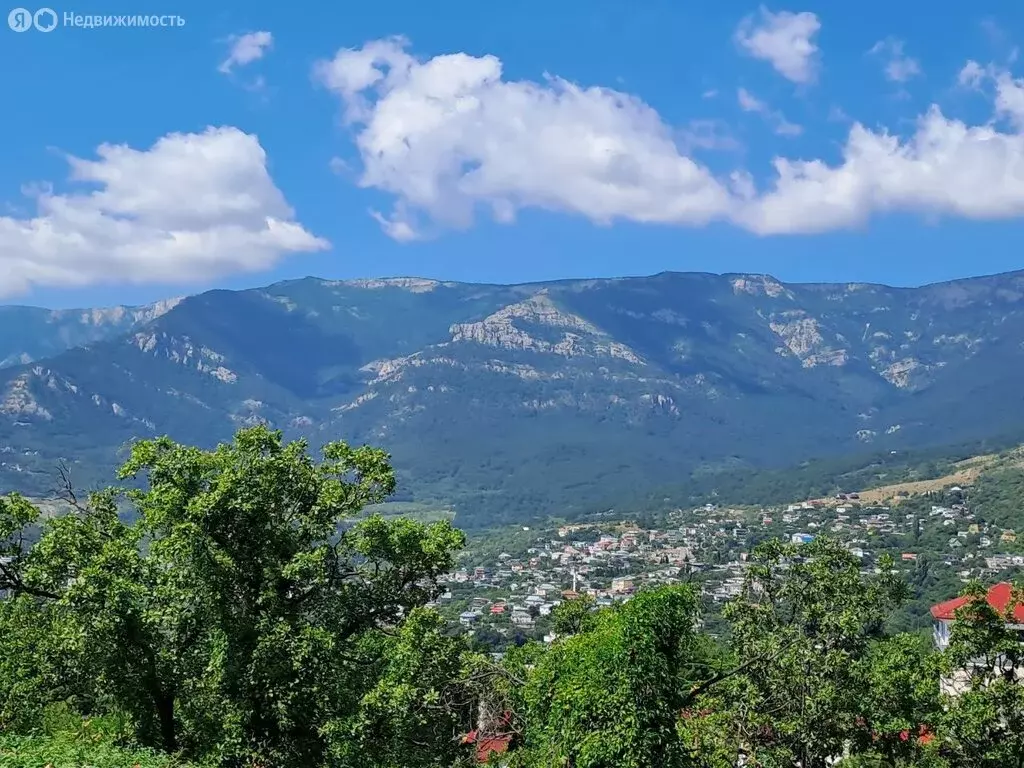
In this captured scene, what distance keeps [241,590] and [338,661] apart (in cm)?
210

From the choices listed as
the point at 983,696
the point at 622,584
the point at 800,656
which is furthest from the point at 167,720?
the point at 622,584

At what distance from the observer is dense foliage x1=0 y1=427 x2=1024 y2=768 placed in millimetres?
14375

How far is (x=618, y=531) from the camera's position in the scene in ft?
583

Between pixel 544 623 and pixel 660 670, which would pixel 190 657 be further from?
pixel 544 623

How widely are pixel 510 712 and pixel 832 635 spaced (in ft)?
23.2

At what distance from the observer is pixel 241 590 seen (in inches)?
589

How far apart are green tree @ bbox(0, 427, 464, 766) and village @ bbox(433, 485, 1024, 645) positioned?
47.2 meters

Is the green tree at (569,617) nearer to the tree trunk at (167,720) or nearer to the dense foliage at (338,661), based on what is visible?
the dense foliage at (338,661)

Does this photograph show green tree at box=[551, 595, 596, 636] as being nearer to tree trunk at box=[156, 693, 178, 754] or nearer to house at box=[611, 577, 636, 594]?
tree trunk at box=[156, 693, 178, 754]

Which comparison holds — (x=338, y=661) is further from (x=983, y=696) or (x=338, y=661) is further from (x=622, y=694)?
(x=983, y=696)

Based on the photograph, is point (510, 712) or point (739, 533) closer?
point (510, 712)


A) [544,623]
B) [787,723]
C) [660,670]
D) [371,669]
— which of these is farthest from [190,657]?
[544,623]

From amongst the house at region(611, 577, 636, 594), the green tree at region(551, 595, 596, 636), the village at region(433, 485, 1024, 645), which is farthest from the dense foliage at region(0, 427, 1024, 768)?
the house at region(611, 577, 636, 594)

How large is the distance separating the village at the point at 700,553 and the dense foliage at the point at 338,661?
45.7 m
